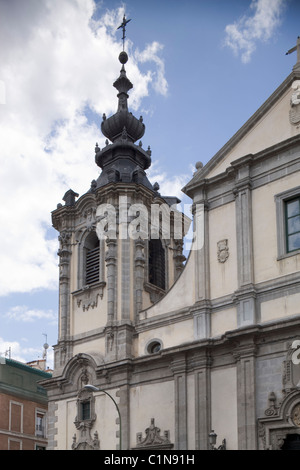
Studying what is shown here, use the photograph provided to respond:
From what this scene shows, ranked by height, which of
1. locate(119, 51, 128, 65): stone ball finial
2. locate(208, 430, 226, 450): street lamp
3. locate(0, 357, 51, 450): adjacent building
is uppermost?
locate(119, 51, 128, 65): stone ball finial

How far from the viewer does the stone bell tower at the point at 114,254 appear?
1217 inches

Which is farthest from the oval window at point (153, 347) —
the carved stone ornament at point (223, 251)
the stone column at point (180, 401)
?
the carved stone ornament at point (223, 251)

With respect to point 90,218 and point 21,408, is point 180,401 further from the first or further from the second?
point 21,408

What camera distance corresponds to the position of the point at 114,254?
3159 cm

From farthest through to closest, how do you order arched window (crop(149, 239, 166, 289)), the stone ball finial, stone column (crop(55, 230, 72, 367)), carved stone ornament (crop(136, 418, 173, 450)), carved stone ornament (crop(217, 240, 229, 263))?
the stone ball finial
arched window (crop(149, 239, 166, 289))
stone column (crop(55, 230, 72, 367))
carved stone ornament (crop(217, 240, 229, 263))
carved stone ornament (crop(136, 418, 173, 450))

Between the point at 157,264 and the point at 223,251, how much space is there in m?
6.86

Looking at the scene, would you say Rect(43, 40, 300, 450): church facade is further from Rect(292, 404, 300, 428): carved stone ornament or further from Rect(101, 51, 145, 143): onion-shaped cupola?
Rect(101, 51, 145, 143): onion-shaped cupola

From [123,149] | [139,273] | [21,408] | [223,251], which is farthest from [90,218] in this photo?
[21,408]

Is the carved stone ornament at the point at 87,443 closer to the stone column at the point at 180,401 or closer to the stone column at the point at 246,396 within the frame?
the stone column at the point at 180,401

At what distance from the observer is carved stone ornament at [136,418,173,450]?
26734 mm

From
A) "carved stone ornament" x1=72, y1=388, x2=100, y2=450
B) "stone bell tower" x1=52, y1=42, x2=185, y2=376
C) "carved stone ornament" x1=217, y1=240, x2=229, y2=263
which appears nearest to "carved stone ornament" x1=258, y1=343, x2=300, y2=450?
"carved stone ornament" x1=217, y1=240, x2=229, y2=263

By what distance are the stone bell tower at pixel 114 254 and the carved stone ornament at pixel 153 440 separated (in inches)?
124

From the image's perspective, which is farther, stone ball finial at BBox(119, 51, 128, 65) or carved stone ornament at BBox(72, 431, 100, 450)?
stone ball finial at BBox(119, 51, 128, 65)
